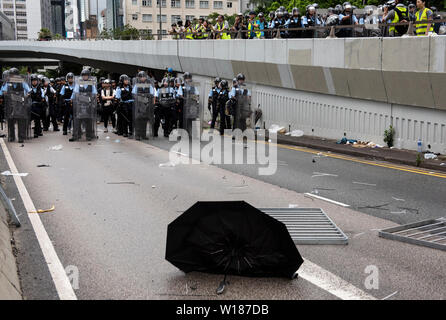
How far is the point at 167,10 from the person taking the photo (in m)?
125

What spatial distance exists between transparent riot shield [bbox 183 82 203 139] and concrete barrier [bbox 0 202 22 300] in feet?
46.0

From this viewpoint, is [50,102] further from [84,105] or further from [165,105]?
[165,105]

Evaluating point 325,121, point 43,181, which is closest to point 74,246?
point 43,181

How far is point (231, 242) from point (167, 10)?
124 meters

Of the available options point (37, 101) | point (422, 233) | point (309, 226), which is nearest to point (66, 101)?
point (37, 101)

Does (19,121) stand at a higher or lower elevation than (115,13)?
lower

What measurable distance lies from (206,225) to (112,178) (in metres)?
6.71

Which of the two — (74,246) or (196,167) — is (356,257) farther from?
(196,167)

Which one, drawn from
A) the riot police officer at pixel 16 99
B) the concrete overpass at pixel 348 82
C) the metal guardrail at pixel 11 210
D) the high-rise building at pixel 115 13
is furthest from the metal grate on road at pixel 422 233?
the high-rise building at pixel 115 13

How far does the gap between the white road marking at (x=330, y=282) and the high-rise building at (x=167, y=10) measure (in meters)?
119

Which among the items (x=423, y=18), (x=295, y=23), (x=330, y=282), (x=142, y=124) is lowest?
(x=142, y=124)

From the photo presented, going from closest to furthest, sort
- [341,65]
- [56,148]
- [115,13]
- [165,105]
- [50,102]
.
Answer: [56,148], [341,65], [165,105], [50,102], [115,13]

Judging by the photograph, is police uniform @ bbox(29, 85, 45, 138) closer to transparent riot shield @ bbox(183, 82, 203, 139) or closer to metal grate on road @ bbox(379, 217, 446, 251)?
transparent riot shield @ bbox(183, 82, 203, 139)

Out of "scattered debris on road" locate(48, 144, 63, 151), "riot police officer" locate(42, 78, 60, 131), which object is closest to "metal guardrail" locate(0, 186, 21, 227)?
"scattered debris on road" locate(48, 144, 63, 151)
